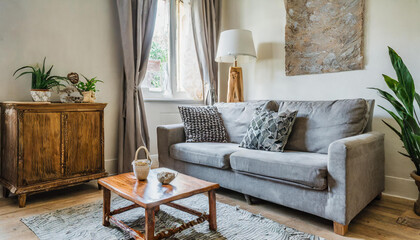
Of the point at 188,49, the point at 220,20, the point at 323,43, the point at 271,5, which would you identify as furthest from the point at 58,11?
the point at 323,43

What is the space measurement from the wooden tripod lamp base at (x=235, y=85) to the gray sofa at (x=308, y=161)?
489 millimetres

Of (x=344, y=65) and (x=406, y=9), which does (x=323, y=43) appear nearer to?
(x=344, y=65)

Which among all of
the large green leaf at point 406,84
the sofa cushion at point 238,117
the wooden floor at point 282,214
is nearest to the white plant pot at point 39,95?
the wooden floor at point 282,214

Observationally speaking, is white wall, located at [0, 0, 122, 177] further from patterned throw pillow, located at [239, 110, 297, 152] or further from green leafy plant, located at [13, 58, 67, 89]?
patterned throw pillow, located at [239, 110, 297, 152]

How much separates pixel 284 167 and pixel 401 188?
4.30 ft

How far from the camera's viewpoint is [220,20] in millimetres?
3996

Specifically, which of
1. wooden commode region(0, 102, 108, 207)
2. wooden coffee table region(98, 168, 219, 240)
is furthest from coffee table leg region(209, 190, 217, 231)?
wooden commode region(0, 102, 108, 207)

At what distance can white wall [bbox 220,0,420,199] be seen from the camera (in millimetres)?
2385

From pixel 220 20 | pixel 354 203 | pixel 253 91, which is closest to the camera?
pixel 354 203

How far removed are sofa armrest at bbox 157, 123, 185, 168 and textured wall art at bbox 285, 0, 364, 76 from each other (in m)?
1.44

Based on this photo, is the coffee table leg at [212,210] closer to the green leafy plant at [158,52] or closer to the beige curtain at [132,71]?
the beige curtain at [132,71]

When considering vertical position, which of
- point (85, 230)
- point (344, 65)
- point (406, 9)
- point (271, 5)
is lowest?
point (85, 230)

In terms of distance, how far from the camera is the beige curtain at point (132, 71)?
303 centimetres

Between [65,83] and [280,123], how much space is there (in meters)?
2.16
